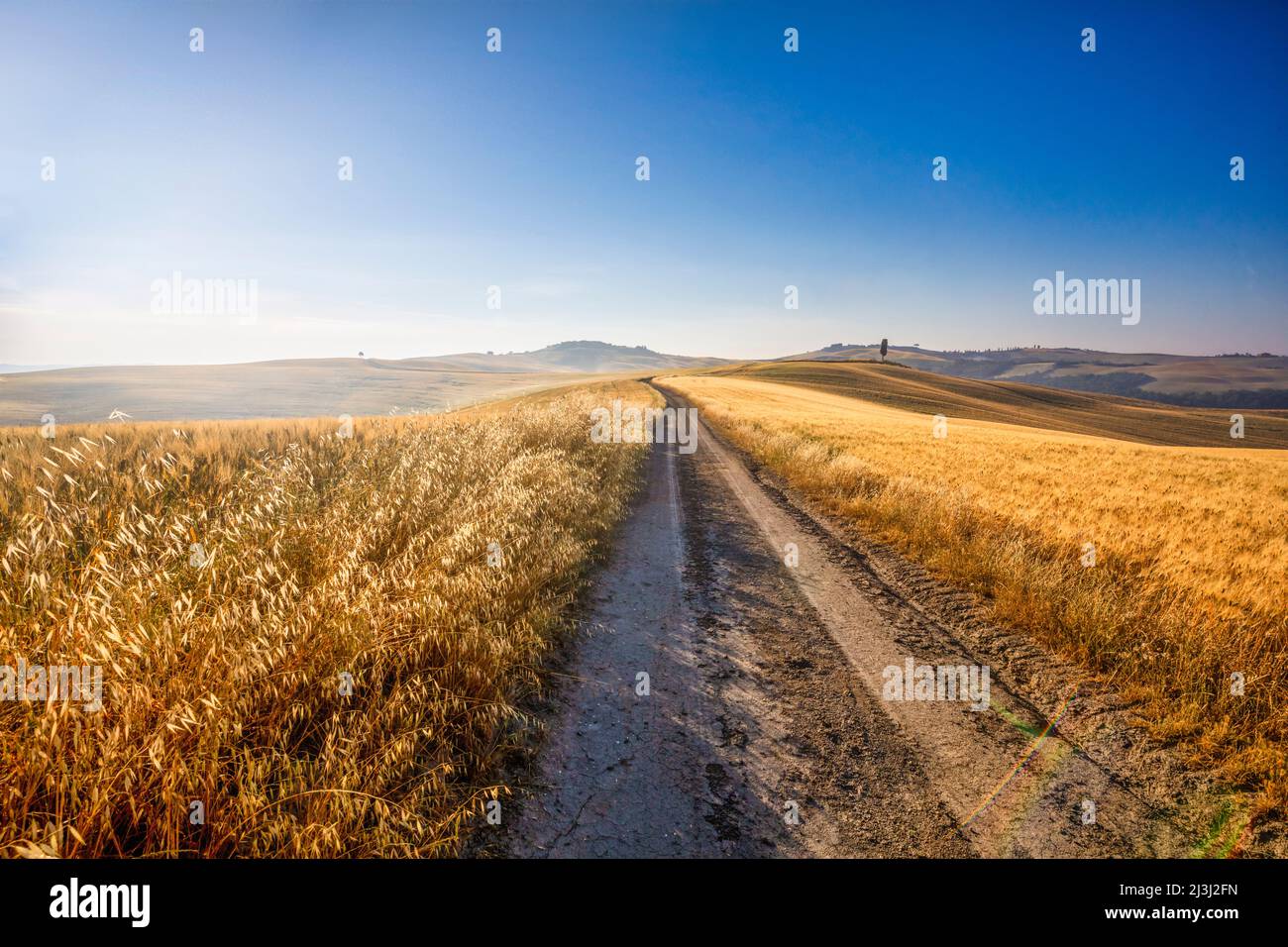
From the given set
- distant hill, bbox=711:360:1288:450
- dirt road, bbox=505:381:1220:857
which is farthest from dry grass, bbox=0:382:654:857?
distant hill, bbox=711:360:1288:450

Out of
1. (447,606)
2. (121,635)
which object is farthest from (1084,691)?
(121,635)

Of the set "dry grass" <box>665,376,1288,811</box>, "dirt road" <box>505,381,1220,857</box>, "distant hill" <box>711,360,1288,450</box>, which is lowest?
"dirt road" <box>505,381,1220,857</box>

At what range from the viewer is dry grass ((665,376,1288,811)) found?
4027mm

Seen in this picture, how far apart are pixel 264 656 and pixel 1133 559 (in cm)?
1033

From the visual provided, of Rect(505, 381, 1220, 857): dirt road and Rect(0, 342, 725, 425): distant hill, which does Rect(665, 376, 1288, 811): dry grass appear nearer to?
Rect(505, 381, 1220, 857): dirt road

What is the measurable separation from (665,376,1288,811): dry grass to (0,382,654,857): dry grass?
531 cm

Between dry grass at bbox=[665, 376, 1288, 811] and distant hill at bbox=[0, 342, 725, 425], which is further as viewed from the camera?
distant hill at bbox=[0, 342, 725, 425]

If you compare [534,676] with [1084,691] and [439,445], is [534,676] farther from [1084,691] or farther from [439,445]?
[439,445]

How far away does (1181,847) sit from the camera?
2.94 m

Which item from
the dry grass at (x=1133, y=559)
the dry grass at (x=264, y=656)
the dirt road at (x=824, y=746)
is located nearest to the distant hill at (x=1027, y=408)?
the dry grass at (x=1133, y=559)

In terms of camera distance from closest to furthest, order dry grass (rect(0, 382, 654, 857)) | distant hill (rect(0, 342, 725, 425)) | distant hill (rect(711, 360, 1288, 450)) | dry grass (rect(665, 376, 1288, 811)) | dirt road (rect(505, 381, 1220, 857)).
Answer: dry grass (rect(0, 382, 654, 857)) → dirt road (rect(505, 381, 1220, 857)) → dry grass (rect(665, 376, 1288, 811)) → distant hill (rect(711, 360, 1288, 450)) → distant hill (rect(0, 342, 725, 425))

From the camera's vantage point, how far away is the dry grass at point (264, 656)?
7.52ft

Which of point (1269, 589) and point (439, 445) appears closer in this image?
point (1269, 589)
